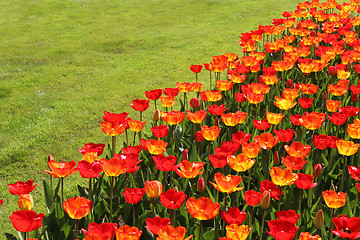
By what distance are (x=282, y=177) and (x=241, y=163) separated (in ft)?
0.94

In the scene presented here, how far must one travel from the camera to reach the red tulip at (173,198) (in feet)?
7.79

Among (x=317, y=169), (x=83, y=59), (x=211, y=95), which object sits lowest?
(x=83, y=59)

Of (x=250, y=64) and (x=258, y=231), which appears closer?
(x=258, y=231)

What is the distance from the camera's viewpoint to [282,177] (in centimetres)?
270

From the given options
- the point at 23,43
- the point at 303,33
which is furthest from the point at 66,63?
the point at 303,33

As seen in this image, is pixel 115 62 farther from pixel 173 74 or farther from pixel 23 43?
pixel 23 43

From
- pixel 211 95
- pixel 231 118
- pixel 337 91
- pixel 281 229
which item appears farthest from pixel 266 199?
pixel 337 91

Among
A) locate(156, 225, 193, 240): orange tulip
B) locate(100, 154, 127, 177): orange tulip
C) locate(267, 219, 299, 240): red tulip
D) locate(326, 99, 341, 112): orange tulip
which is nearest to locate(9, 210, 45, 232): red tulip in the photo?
locate(100, 154, 127, 177): orange tulip

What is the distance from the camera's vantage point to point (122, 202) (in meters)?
3.02

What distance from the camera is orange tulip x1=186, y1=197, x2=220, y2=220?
2.26 m

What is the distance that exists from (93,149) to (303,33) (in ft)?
15.2

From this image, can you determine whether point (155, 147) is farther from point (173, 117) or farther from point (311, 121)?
point (311, 121)

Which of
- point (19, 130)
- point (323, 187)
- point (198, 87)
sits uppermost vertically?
point (198, 87)

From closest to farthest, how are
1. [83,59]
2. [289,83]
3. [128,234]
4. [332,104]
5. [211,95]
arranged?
[128,234]
[332,104]
[211,95]
[289,83]
[83,59]
